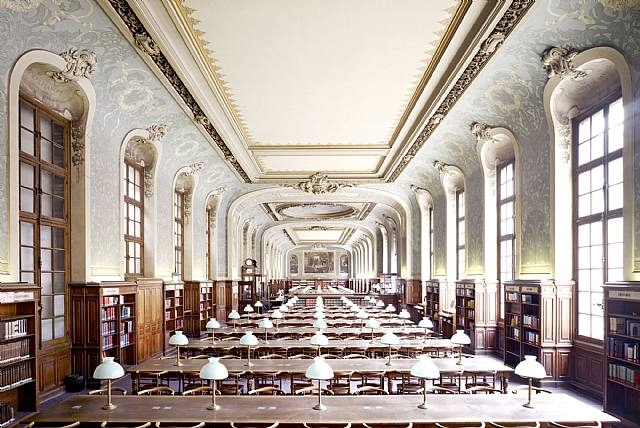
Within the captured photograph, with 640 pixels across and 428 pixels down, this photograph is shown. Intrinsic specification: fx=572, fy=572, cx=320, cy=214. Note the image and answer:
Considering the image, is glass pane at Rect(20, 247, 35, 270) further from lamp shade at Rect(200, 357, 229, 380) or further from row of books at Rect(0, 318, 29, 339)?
lamp shade at Rect(200, 357, 229, 380)

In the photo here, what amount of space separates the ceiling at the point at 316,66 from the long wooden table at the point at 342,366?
4.73 m

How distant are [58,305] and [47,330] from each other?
1.90ft

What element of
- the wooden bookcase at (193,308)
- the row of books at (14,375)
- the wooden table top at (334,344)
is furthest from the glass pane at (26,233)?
the wooden bookcase at (193,308)

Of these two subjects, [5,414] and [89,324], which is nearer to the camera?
[5,414]

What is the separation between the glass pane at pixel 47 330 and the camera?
369 inches

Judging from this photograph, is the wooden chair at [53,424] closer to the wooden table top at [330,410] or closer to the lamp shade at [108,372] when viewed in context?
the wooden table top at [330,410]

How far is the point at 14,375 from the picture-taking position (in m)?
7.31

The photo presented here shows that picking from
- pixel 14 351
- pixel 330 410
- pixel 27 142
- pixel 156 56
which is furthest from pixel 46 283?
pixel 330 410

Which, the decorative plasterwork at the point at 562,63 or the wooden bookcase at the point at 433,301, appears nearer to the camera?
the decorative plasterwork at the point at 562,63

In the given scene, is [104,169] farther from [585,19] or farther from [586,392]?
[586,392]

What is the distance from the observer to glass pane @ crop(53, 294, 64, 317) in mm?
9844

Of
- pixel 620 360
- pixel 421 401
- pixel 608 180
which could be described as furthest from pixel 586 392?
pixel 421 401

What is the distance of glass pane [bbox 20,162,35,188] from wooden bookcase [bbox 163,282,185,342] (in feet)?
20.5

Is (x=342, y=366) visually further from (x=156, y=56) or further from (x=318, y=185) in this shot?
(x=318, y=185)
